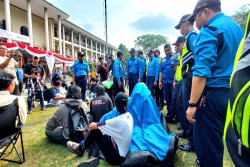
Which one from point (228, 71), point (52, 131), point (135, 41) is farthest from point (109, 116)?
point (135, 41)

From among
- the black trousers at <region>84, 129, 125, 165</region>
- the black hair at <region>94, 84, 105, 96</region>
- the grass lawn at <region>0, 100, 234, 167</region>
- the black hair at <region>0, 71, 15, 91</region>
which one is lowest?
the grass lawn at <region>0, 100, 234, 167</region>

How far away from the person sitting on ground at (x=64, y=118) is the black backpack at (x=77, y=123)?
0.20ft

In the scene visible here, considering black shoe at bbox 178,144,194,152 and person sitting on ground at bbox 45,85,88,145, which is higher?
person sitting on ground at bbox 45,85,88,145

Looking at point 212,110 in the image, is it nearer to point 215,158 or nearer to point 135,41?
point 215,158

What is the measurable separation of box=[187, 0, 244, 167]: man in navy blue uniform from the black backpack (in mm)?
1896

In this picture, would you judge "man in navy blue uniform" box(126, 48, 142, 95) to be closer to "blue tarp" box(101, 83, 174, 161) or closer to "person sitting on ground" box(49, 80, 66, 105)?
"blue tarp" box(101, 83, 174, 161)

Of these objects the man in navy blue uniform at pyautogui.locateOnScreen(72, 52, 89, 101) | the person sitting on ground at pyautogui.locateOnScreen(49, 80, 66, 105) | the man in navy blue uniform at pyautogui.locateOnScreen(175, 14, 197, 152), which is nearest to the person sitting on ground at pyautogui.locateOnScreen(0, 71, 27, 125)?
the man in navy blue uniform at pyautogui.locateOnScreen(175, 14, 197, 152)

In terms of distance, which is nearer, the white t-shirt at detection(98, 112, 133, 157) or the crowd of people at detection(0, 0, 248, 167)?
the crowd of people at detection(0, 0, 248, 167)

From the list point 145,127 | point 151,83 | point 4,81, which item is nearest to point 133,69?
point 151,83

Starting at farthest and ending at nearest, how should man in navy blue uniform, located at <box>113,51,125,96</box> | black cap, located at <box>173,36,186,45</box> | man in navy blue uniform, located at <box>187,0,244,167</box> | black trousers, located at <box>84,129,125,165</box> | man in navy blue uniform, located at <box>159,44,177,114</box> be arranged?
man in navy blue uniform, located at <box>113,51,125,96</box>
man in navy blue uniform, located at <box>159,44,177,114</box>
black cap, located at <box>173,36,186,45</box>
black trousers, located at <box>84,129,125,165</box>
man in navy blue uniform, located at <box>187,0,244,167</box>

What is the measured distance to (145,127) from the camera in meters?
2.54

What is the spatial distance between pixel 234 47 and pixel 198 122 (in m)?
0.75

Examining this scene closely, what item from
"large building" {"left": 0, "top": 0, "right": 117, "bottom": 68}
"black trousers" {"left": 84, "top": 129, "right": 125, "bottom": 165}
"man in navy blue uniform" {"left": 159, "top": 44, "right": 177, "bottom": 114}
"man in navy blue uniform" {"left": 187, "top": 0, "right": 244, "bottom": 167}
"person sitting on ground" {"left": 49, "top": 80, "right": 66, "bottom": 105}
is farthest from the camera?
"large building" {"left": 0, "top": 0, "right": 117, "bottom": 68}

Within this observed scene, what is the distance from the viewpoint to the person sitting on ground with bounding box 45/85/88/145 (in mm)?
2455
